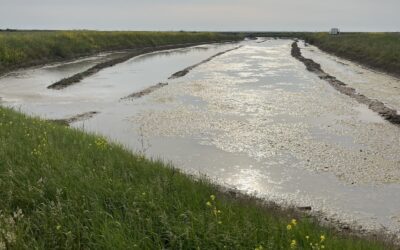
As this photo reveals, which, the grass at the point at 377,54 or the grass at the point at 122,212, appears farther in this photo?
the grass at the point at 377,54

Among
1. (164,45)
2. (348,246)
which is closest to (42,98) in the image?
(348,246)

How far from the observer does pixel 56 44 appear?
1881 inches

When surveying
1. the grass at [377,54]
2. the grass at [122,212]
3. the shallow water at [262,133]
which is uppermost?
the grass at [377,54]

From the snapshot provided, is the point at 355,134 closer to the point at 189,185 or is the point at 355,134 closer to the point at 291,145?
the point at 291,145

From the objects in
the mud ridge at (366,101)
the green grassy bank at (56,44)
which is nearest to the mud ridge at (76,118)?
the mud ridge at (366,101)

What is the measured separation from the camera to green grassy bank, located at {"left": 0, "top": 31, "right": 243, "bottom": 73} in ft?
124

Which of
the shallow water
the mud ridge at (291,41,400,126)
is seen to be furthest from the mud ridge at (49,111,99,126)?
the mud ridge at (291,41,400,126)

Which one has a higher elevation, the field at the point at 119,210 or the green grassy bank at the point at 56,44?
the green grassy bank at the point at 56,44

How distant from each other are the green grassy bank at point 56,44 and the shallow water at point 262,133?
8.31 metres

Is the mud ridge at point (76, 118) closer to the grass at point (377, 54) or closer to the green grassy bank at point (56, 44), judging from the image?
the green grassy bank at point (56, 44)

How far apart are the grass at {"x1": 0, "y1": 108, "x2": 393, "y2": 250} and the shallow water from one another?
6.38 ft

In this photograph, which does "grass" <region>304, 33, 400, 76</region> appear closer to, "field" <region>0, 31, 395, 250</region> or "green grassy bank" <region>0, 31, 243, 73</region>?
"field" <region>0, 31, 395, 250</region>

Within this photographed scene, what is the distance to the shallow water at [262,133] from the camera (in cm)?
1019

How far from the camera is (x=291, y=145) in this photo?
45.8 ft
